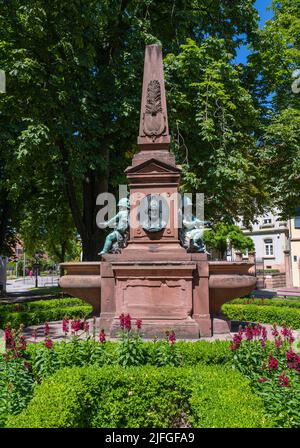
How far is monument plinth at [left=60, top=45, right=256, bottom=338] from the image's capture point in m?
8.57

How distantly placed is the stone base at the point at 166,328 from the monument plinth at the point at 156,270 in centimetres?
2

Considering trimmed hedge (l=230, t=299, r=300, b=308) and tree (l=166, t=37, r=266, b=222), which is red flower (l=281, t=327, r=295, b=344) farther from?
tree (l=166, t=37, r=266, b=222)

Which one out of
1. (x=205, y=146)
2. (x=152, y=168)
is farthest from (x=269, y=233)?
(x=152, y=168)

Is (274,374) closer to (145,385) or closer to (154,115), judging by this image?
(145,385)

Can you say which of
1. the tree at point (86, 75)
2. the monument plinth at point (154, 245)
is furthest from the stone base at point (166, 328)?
the tree at point (86, 75)

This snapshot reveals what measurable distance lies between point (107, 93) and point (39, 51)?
9.58 feet

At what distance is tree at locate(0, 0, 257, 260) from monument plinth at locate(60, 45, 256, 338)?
5.07 meters

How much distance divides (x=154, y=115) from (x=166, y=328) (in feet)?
17.5

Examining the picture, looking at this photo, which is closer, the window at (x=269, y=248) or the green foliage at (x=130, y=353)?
the green foliage at (x=130, y=353)

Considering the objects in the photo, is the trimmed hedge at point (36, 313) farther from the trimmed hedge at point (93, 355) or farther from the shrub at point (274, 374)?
the shrub at point (274, 374)

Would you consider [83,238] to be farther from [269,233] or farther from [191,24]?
[269,233]

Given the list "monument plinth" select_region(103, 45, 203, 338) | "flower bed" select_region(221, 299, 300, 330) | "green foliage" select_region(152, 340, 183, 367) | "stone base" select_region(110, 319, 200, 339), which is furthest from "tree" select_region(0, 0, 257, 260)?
"green foliage" select_region(152, 340, 183, 367)

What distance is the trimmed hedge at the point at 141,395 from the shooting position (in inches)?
172
